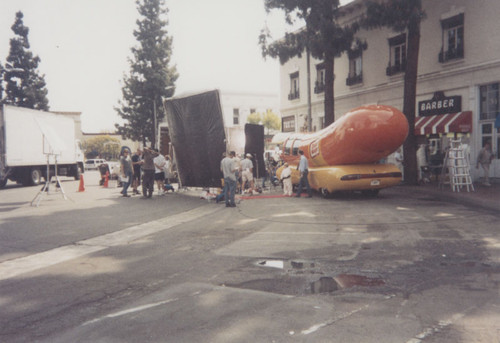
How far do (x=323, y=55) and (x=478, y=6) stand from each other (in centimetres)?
669

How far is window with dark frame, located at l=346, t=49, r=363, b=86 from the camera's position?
23.5 metres

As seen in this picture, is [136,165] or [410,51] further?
[136,165]

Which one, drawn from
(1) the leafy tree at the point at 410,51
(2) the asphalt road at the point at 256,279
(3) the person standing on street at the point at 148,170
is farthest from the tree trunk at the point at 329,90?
(2) the asphalt road at the point at 256,279

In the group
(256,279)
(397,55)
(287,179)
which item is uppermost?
(397,55)

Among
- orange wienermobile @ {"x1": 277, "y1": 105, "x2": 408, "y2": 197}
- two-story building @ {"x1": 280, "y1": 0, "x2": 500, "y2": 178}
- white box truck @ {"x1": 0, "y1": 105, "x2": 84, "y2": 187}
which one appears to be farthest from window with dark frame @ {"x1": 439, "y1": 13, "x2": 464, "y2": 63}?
white box truck @ {"x1": 0, "y1": 105, "x2": 84, "y2": 187}

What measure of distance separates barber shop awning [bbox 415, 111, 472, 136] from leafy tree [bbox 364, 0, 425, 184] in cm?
194

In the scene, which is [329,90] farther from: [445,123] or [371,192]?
[371,192]

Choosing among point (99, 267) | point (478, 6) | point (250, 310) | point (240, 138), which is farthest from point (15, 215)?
point (478, 6)

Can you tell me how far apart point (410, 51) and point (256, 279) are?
14.7 m

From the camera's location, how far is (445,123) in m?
17.6

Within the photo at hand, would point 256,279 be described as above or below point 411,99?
below

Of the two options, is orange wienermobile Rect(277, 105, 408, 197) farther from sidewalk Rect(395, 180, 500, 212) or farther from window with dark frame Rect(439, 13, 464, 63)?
window with dark frame Rect(439, 13, 464, 63)

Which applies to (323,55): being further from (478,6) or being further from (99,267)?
(99,267)

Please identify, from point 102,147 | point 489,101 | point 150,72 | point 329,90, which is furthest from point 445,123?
point 102,147
